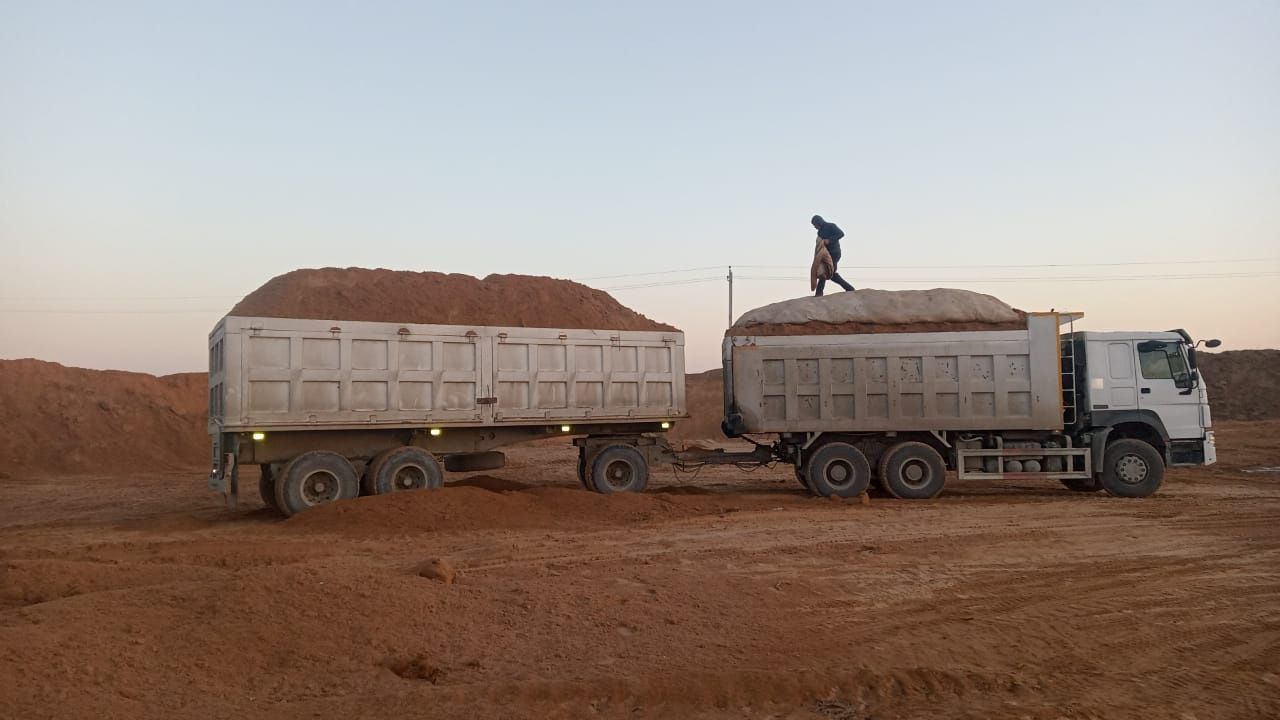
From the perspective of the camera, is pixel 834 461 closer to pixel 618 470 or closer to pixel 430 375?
pixel 618 470

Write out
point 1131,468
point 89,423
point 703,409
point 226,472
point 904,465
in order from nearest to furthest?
point 226,472, point 1131,468, point 904,465, point 89,423, point 703,409

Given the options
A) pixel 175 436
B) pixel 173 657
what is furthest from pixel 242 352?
pixel 175 436

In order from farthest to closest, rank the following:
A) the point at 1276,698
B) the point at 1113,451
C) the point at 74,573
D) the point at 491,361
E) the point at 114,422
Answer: the point at 114,422
the point at 1113,451
the point at 491,361
the point at 74,573
the point at 1276,698

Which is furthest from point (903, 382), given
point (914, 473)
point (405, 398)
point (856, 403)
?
point (405, 398)

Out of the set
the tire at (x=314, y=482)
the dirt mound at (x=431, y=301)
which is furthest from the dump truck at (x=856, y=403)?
the dirt mound at (x=431, y=301)

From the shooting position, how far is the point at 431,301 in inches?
1709

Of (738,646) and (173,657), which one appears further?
(738,646)

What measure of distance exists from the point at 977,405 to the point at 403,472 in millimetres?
9571

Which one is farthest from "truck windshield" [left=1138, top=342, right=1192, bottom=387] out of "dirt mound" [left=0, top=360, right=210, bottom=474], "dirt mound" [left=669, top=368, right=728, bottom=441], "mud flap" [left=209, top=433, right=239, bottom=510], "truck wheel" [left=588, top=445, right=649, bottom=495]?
"dirt mound" [left=0, top=360, right=210, bottom=474]

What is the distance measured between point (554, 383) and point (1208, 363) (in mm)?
41579

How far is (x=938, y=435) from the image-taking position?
1586cm

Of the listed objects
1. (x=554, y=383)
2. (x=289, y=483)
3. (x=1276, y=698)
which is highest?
(x=554, y=383)

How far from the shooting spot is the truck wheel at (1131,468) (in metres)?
15.6

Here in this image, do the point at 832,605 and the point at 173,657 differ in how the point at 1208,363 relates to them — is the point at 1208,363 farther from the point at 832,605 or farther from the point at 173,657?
the point at 173,657
